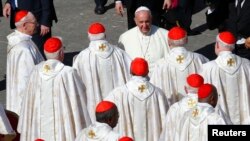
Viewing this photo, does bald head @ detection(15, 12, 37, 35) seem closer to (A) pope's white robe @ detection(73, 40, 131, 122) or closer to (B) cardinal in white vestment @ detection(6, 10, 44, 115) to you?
(B) cardinal in white vestment @ detection(6, 10, 44, 115)

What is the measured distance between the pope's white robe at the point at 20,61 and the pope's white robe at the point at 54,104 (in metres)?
0.73

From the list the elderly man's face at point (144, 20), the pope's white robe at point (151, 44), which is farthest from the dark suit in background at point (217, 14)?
the elderly man's face at point (144, 20)

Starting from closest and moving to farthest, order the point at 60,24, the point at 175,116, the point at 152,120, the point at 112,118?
the point at 112,118, the point at 175,116, the point at 152,120, the point at 60,24

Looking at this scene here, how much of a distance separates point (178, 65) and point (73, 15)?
5963 mm

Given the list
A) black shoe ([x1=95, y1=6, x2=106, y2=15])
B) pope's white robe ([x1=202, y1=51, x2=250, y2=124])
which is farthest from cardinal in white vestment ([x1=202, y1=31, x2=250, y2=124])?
black shoe ([x1=95, y1=6, x2=106, y2=15])

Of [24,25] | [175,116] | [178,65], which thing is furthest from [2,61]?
[175,116]

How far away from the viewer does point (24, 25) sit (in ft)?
42.5

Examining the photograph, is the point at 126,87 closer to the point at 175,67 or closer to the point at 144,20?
the point at 175,67

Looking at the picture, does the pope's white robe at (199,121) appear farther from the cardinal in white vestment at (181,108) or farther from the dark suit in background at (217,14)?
the dark suit in background at (217,14)

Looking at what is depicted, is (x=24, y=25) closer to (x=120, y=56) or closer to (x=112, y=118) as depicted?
(x=120, y=56)

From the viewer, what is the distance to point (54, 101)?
1201cm

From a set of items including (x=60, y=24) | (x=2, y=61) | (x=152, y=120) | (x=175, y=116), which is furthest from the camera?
(x=60, y=24)

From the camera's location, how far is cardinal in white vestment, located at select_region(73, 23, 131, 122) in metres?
13.0

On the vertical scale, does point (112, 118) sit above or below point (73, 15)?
above
